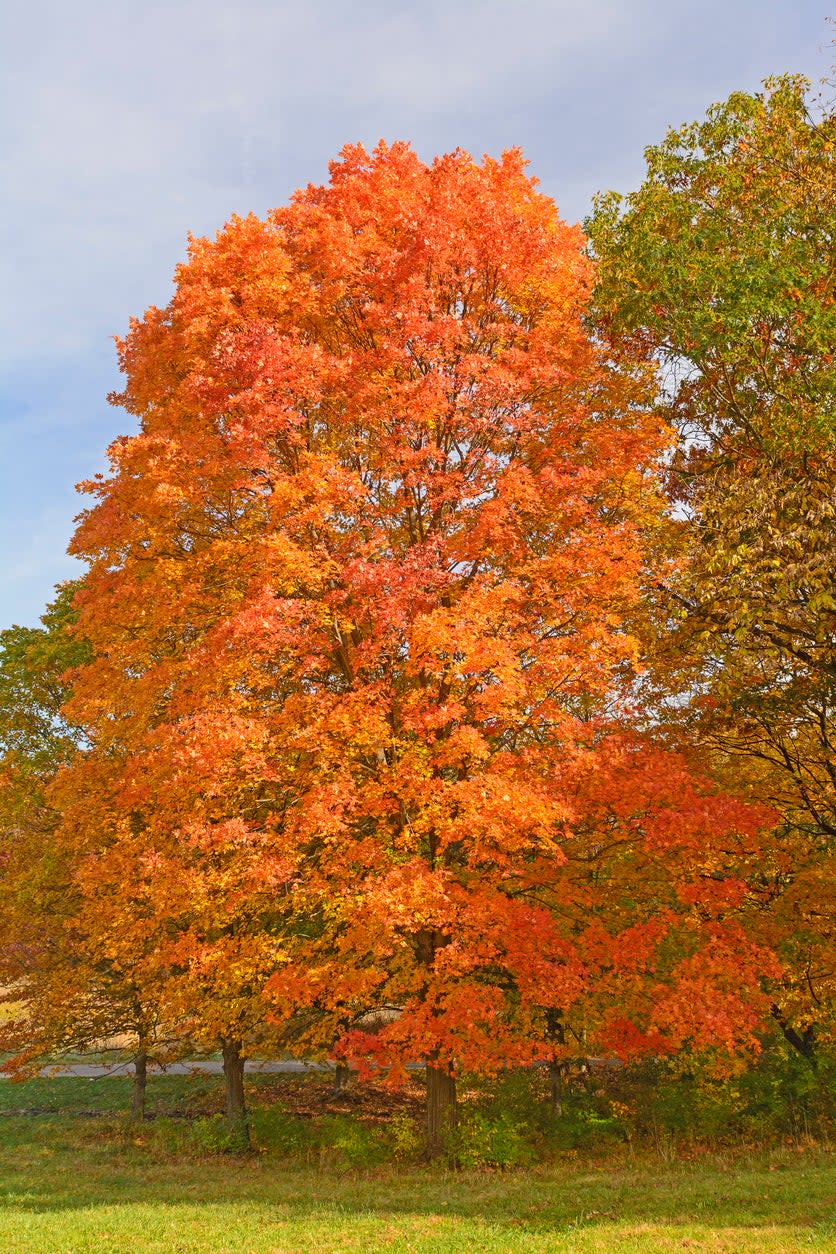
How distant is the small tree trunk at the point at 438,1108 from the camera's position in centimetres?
1599

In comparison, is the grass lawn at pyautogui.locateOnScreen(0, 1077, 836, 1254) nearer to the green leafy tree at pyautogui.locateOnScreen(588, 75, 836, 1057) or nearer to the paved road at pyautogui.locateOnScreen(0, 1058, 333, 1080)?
the green leafy tree at pyautogui.locateOnScreen(588, 75, 836, 1057)

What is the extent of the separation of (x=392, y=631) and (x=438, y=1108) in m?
8.98

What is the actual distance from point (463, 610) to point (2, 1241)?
1052 centimetres

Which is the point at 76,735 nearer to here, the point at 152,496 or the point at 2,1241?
the point at 152,496

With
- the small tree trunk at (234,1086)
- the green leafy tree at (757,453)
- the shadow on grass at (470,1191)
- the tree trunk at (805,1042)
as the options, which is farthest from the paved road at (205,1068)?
the green leafy tree at (757,453)

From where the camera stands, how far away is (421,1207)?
1245 cm

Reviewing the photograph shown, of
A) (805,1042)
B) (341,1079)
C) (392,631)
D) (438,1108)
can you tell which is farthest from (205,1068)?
(392,631)

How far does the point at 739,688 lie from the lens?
15094 mm

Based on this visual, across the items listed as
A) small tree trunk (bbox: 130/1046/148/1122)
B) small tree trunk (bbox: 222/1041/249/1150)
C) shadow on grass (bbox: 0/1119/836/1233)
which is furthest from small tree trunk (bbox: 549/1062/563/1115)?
small tree trunk (bbox: 130/1046/148/1122)

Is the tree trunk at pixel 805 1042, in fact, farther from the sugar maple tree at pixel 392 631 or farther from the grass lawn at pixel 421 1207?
the sugar maple tree at pixel 392 631

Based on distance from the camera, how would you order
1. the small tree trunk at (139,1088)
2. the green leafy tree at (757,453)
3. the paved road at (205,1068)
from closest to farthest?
1. the green leafy tree at (757,453)
2. the small tree trunk at (139,1088)
3. the paved road at (205,1068)

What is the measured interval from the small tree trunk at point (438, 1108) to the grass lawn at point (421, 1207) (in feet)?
2.66

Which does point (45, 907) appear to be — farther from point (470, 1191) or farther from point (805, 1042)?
point (805, 1042)

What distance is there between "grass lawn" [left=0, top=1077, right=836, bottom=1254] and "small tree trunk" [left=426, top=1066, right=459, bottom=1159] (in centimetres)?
81
